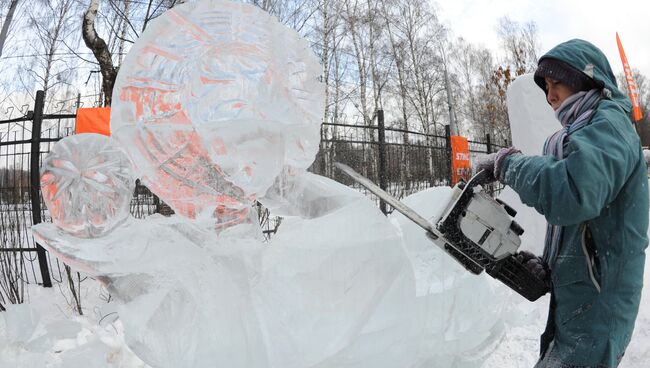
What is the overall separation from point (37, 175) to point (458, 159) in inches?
243

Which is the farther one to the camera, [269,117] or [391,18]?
[391,18]

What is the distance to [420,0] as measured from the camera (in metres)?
20.2

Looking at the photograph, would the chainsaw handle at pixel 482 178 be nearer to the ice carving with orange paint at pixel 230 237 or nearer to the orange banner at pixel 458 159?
the ice carving with orange paint at pixel 230 237

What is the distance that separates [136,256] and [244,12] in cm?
79

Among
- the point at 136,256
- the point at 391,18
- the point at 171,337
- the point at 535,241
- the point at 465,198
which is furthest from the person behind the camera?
the point at 391,18

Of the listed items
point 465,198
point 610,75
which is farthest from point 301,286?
point 610,75

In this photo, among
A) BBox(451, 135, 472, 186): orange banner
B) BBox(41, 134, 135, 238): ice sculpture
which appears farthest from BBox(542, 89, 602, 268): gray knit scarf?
BBox(451, 135, 472, 186): orange banner

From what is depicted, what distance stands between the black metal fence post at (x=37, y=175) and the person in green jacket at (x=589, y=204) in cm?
478

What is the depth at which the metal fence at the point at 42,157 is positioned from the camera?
4.15 metres

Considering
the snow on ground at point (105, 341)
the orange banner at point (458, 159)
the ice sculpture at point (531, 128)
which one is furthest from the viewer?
the orange banner at point (458, 159)

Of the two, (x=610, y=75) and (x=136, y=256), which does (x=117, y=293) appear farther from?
(x=610, y=75)

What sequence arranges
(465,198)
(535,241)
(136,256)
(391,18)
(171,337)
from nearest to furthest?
1. (171,337)
2. (136,256)
3. (465,198)
4. (535,241)
5. (391,18)

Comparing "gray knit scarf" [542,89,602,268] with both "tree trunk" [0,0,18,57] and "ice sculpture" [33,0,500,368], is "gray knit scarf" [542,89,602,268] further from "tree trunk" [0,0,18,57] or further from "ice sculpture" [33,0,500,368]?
"tree trunk" [0,0,18,57]

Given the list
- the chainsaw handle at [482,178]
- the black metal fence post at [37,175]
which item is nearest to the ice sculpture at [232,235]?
the chainsaw handle at [482,178]
